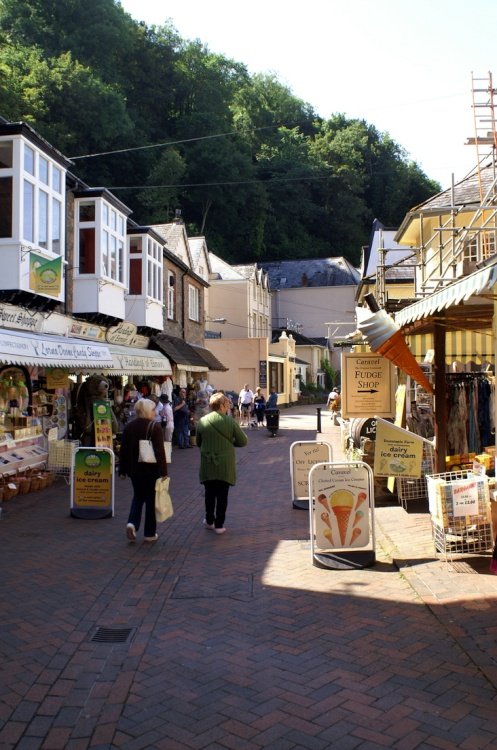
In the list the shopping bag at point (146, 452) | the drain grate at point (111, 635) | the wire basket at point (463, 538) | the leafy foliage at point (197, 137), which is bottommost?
the drain grate at point (111, 635)

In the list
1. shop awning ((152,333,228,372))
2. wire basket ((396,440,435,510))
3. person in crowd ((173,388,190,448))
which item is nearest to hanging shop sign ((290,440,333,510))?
wire basket ((396,440,435,510))

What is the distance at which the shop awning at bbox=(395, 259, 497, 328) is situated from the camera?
4891mm

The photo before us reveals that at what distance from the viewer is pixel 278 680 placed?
430 centimetres

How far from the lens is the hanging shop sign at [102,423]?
44.9 ft

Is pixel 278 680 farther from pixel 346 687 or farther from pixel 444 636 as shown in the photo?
pixel 444 636

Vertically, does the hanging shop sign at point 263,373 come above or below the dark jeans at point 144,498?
above

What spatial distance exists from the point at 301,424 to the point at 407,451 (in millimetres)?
20839

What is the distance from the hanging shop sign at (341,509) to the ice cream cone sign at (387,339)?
5.30 feet

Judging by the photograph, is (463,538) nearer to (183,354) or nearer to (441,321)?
(441,321)

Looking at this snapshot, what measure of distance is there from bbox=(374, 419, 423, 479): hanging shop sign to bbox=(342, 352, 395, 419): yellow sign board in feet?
2.85

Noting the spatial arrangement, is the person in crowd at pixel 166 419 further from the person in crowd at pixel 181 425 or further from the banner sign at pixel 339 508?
the banner sign at pixel 339 508

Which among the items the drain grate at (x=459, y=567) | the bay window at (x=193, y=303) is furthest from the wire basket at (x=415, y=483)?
the bay window at (x=193, y=303)

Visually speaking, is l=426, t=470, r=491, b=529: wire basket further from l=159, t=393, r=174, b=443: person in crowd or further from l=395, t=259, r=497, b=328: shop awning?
l=159, t=393, r=174, b=443: person in crowd

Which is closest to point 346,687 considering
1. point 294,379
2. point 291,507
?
point 291,507
